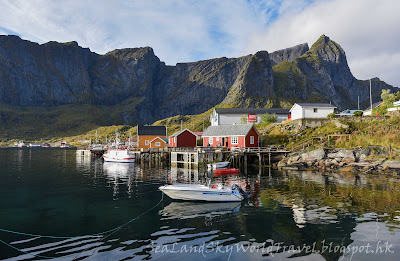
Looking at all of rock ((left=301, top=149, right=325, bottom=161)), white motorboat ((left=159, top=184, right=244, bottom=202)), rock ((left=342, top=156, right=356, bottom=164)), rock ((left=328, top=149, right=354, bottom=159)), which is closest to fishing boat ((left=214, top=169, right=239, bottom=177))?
rock ((left=301, top=149, right=325, bottom=161))

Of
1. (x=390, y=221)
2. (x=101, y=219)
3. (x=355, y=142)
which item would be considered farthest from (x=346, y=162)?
(x=101, y=219)

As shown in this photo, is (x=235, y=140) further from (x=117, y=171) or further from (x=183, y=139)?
(x=117, y=171)

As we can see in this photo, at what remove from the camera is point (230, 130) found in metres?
64.5

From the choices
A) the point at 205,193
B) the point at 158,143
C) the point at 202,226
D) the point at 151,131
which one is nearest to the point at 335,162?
the point at 205,193

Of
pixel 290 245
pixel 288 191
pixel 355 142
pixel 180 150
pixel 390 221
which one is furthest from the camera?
pixel 180 150

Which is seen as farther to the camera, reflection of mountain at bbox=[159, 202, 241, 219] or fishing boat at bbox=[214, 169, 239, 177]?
fishing boat at bbox=[214, 169, 239, 177]

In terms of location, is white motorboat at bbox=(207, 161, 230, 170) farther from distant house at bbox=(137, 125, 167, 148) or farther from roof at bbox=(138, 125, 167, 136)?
roof at bbox=(138, 125, 167, 136)

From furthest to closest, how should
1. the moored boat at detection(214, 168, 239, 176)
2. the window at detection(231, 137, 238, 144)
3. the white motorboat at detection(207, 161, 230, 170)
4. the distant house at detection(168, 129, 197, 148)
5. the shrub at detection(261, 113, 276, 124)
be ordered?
the shrub at detection(261, 113, 276, 124) → the distant house at detection(168, 129, 197, 148) → the window at detection(231, 137, 238, 144) → the white motorboat at detection(207, 161, 230, 170) → the moored boat at detection(214, 168, 239, 176)

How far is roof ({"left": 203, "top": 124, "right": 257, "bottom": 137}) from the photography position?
6191cm

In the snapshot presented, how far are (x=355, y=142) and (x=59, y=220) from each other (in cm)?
5361

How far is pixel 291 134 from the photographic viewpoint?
2571 inches

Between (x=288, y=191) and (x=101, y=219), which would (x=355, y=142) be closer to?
(x=288, y=191)

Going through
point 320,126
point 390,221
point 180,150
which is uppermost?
point 320,126

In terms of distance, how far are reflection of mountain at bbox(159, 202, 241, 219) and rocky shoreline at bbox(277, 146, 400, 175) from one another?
1238 inches
